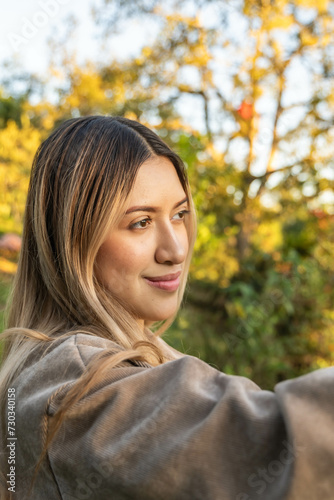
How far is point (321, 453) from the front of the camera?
2.49 ft

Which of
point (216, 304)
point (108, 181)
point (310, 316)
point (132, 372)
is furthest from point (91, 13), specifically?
point (132, 372)

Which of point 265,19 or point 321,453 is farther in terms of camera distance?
point 265,19

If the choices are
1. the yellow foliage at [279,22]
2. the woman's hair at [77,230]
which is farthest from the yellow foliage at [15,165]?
the woman's hair at [77,230]

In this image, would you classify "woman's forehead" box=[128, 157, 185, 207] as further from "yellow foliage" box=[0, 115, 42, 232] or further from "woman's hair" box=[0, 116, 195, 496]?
"yellow foliage" box=[0, 115, 42, 232]

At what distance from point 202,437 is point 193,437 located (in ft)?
0.05

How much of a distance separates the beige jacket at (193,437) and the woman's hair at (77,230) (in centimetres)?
36

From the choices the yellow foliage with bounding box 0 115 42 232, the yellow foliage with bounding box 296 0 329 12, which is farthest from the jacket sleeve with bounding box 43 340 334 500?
the yellow foliage with bounding box 0 115 42 232

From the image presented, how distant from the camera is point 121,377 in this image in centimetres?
96

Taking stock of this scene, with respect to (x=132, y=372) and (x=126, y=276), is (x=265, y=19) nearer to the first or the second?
(x=126, y=276)

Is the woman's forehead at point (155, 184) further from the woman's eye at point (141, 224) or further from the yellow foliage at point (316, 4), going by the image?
the yellow foliage at point (316, 4)

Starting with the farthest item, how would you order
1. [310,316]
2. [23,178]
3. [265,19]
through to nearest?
[23,178]
[265,19]
[310,316]

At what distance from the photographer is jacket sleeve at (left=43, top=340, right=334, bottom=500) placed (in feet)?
2.51

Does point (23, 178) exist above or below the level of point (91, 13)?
below

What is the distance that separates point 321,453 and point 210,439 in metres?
0.17
